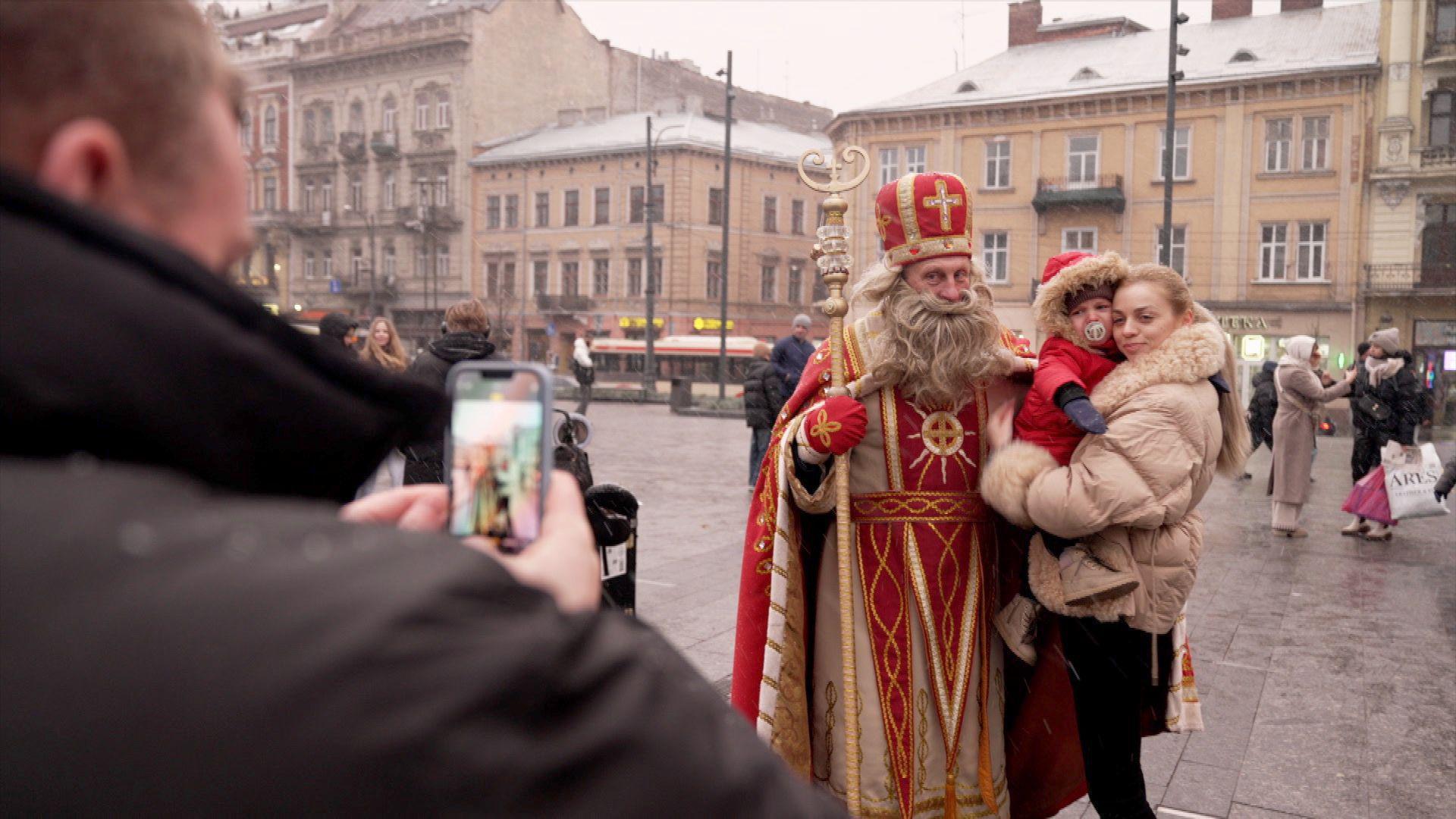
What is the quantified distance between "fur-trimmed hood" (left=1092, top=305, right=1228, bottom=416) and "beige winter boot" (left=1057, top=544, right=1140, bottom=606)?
1.37 feet

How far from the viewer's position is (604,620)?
81cm

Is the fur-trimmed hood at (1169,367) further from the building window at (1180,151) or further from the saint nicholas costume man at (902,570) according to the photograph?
the building window at (1180,151)

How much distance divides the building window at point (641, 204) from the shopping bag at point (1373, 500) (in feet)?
128

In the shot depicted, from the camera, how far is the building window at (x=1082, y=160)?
38.2 m

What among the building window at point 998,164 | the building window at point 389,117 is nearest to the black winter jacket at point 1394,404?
the building window at point 998,164

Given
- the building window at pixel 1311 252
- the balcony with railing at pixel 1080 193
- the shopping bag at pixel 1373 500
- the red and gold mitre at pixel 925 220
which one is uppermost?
the balcony with railing at pixel 1080 193

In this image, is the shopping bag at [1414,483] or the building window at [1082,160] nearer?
the shopping bag at [1414,483]

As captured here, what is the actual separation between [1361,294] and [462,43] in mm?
36578

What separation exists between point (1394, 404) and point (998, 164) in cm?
3019

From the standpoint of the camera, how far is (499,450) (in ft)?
3.40

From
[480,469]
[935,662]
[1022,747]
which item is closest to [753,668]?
[935,662]

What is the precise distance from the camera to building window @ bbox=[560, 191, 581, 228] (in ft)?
166

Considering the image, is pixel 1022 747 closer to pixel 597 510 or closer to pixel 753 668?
pixel 753 668

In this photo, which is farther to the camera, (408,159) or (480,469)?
(408,159)
